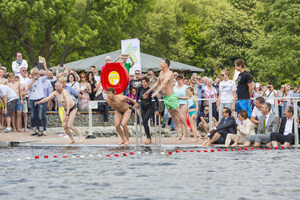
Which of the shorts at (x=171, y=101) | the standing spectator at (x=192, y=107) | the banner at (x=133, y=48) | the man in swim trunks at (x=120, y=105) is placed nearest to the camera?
the man in swim trunks at (x=120, y=105)

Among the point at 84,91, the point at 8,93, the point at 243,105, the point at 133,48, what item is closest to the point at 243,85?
the point at 243,105

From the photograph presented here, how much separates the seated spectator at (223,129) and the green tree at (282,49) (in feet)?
92.9

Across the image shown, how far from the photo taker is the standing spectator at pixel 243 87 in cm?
1641

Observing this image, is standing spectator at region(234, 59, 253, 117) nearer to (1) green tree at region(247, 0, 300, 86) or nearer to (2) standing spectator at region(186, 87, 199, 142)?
(2) standing spectator at region(186, 87, 199, 142)

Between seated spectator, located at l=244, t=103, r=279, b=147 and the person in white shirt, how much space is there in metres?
0.18

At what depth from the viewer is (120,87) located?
65.4ft

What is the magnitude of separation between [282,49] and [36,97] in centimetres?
2829

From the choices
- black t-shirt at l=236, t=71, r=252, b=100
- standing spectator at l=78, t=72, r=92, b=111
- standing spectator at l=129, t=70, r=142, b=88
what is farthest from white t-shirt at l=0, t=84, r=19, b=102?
black t-shirt at l=236, t=71, r=252, b=100

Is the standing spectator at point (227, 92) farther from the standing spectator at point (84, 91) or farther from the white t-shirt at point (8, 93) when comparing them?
the white t-shirt at point (8, 93)

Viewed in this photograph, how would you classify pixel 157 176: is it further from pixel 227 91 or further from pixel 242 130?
pixel 227 91

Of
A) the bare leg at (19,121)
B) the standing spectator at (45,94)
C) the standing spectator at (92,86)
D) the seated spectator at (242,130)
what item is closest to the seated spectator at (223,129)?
the seated spectator at (242,130)

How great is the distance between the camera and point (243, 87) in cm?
1656

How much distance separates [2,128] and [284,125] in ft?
32.4

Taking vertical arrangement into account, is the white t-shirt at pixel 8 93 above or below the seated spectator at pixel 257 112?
above
